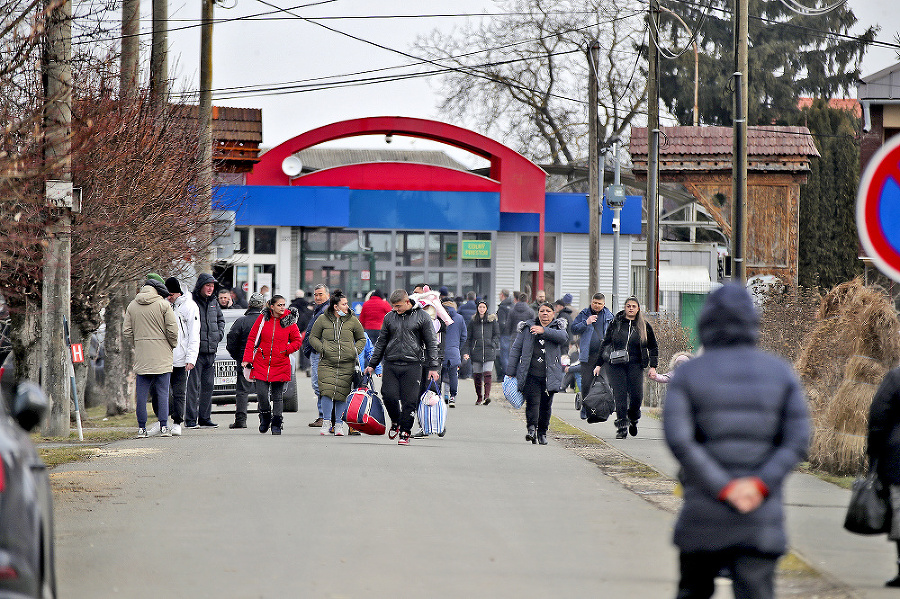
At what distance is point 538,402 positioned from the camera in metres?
15.0

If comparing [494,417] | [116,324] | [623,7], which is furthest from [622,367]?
[623,7]

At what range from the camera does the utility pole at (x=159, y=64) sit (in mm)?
20469

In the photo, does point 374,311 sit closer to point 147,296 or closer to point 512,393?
point 512,393

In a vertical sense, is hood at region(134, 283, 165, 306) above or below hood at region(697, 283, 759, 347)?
above

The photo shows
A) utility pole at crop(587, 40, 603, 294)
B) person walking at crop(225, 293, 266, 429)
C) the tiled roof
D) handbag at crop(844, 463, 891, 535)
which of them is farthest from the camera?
the tiled roof

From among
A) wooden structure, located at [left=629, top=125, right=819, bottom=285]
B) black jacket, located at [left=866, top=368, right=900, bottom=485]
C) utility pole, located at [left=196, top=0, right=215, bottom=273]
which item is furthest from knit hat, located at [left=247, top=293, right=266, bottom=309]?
wooden structure, located at [left=629, top=125, right=819, bottom=285]

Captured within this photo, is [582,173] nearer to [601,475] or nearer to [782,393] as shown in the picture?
[601,475]

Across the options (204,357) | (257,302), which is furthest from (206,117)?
(204,357)

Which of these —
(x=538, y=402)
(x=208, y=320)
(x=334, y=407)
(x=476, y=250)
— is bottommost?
(x=334, y=407)

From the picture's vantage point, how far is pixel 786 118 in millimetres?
47719

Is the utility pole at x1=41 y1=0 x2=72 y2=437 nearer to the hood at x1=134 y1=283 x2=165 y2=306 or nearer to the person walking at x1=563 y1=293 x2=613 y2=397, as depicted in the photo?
the hood at x1=134 y1=283 x2=165 y2=306

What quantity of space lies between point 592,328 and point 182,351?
636 centimetres

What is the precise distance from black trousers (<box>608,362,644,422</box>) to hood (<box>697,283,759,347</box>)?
1086 cm

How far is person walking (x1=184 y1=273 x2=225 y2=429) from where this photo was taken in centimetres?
1631
